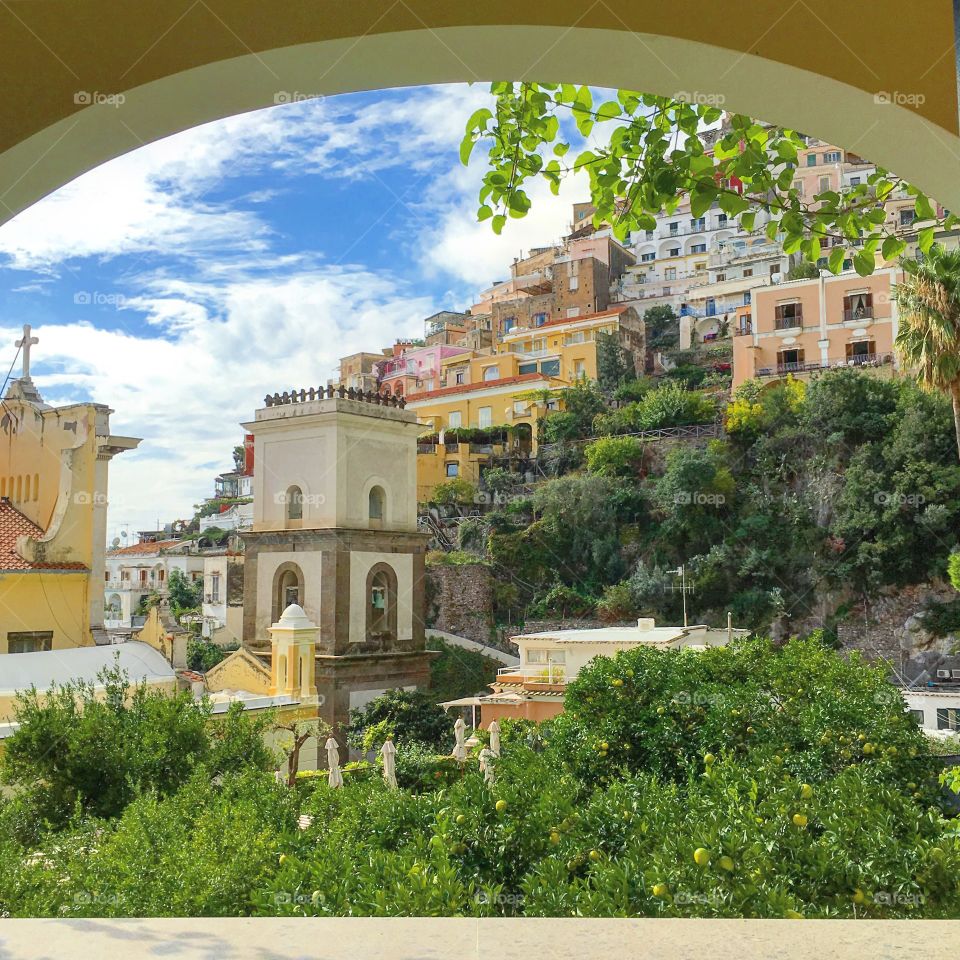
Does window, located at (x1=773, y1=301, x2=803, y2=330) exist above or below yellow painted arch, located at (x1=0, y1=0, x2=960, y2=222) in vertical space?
above

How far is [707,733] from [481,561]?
23.2 meters

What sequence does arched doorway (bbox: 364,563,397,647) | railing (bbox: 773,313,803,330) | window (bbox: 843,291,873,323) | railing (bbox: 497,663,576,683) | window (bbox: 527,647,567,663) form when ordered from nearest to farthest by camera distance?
railing (bbox: 497,663,576,683) < window (bbox: 527,647,567,663) < arched doorway (bbox: 364,563,397,647) < window (bbox: 843,291,873,323) < railing (bbox: 773,313,803,330)

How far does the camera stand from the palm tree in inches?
440

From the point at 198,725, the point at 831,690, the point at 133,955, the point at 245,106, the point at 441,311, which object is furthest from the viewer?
the point at 441,311

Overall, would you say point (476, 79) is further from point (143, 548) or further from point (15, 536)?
point (143, 548)

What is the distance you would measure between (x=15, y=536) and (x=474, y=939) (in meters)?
11.5

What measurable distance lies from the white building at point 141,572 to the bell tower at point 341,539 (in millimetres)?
8040

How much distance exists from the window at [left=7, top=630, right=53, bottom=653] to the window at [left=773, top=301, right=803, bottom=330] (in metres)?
23.7

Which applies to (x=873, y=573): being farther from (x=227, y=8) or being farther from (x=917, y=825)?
(x=227, y=8)

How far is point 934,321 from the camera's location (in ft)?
37.6

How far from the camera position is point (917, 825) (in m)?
2.97

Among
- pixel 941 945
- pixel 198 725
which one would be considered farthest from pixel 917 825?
pixel 198 725

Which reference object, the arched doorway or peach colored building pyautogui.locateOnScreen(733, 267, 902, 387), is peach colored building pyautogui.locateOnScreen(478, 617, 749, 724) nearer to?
the arched doorway

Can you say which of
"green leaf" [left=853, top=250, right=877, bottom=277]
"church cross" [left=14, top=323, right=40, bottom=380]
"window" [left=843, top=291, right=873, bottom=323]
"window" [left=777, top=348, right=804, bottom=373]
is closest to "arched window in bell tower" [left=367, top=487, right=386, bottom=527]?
"church cross" [left=14, top=323, right=40, bottom=380]
